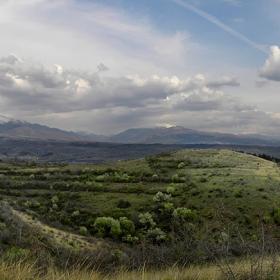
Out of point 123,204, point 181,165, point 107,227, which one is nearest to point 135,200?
point 123,204

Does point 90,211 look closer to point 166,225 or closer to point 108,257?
point 166,225

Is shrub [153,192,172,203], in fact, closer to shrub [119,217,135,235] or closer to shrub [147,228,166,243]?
shrub [119,217,135,235]

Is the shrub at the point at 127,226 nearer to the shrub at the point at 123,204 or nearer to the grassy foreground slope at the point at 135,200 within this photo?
the grassy foreground slope at the point at 135,200

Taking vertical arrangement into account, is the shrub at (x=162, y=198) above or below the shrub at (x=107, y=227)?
above

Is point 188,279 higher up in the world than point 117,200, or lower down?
higher up

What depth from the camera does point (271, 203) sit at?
35.7 metres

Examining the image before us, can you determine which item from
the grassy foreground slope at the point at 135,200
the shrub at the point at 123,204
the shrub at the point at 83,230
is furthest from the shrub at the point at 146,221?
the shrub at the point at 83,230

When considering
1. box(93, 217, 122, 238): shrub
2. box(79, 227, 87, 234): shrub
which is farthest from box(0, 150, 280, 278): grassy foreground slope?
box(79, 227, 87, 234): shrub

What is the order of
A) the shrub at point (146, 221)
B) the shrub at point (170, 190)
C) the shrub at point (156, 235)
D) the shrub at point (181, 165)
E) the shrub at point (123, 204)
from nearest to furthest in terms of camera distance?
the shrub at point (156, 235) < the shrub at point (146, 221) < the shrub at point (123, 204) < the shrub at point (170, 190) < the shrub at point (181, 165)

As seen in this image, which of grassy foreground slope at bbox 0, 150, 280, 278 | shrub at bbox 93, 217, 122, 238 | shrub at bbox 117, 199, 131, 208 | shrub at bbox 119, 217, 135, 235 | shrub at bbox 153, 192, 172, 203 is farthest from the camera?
shrub at bbox 117, 199, 131, 208

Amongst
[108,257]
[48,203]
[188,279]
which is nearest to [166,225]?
[48,203]

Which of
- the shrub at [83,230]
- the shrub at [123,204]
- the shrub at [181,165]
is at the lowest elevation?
the shrub at [83,230]

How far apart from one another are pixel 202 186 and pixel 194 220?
12.4 metres

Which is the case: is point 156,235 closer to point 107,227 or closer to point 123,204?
point 107,227
